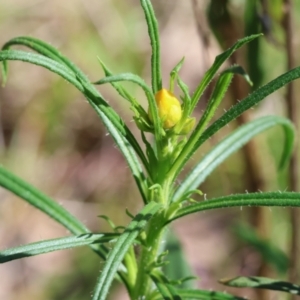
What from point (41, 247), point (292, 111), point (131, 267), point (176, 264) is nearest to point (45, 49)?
point (41, 247)

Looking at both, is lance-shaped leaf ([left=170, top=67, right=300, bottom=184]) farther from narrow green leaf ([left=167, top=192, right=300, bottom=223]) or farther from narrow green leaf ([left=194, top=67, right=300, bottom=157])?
narrow green leaf ([left=167, top=192, right=300, bottom=223])

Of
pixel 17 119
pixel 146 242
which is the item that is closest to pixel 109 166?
pixel 17 119

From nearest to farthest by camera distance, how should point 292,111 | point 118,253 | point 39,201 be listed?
point 118,253 < point 39,201 < point 292,111

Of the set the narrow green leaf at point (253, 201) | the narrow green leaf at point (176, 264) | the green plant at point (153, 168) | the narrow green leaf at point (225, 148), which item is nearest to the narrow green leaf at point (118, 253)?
the green plant at point (153, 168)

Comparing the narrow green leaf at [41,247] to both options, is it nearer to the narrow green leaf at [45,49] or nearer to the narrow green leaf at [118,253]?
the narrow green leaf at [118,253]

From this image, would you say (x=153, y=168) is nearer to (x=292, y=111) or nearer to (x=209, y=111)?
(x=209, y=111)

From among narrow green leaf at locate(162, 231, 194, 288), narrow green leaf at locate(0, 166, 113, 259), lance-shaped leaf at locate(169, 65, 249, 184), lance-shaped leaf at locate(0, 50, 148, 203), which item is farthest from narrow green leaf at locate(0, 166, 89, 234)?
narrow green leaf at locate(162, 231, 194, 288)
